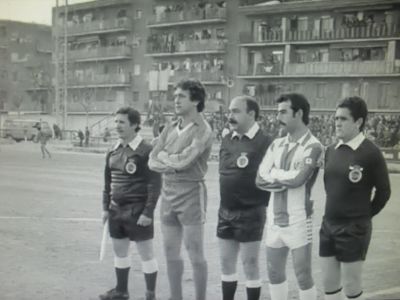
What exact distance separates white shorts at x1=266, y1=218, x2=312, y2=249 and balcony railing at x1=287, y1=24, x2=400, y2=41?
23.1ft

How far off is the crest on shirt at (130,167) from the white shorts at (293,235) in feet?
3.82

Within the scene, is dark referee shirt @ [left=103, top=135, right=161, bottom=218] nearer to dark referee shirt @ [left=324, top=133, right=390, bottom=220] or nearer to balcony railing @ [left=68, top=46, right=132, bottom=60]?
dark referee shirt @ [left=324, top=133, right=390, bottom=220]

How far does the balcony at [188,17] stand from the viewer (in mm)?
18969

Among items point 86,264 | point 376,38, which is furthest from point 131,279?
point 376,38

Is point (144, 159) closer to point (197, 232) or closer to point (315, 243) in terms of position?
point (197, 232)

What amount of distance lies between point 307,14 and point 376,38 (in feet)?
15.4

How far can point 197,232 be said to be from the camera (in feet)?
12.4

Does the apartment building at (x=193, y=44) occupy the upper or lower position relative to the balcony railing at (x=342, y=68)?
upper

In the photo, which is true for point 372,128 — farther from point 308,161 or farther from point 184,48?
point 184,48

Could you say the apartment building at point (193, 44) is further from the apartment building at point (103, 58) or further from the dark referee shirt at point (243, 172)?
the dark referee shirt at point (243, 172)

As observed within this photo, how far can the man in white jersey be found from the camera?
3.35 metres

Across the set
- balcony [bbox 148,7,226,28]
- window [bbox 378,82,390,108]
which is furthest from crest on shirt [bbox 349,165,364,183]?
balcony [bbox 148,7,226,28]

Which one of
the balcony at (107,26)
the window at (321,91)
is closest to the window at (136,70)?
the balcony at (107,26)

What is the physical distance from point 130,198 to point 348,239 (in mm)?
1580
